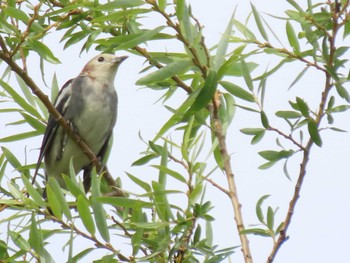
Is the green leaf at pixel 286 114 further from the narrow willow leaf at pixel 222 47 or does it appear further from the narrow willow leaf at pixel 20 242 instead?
the narrow willow leaf at pixel 20 242

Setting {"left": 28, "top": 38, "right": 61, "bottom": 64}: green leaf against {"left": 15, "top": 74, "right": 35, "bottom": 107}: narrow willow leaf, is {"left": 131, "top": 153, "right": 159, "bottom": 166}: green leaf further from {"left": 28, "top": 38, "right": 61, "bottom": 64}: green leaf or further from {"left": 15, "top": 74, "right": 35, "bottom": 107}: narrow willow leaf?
{"left": 15, "top": 74, "right": 35, "bottom": 107}: narrow willow leaf

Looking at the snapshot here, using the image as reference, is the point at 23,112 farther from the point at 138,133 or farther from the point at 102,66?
the point at 102,66

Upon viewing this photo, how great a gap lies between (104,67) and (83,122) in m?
0.75

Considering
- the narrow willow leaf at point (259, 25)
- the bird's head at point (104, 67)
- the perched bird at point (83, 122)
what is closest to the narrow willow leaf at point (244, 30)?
the narrow willow leaf at point (259, 25)

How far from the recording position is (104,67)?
6547 mm

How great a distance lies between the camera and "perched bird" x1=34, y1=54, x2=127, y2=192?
6.00 metres

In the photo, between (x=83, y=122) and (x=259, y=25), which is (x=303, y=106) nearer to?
(x=259, y=25)

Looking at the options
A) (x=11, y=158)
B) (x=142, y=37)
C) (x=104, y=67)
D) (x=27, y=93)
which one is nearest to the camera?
(x=142, y=37)

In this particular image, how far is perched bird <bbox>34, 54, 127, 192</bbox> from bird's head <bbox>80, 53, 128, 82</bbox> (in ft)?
0.19

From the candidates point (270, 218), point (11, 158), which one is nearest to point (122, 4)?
point (270, 218)

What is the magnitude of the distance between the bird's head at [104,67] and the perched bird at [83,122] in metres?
0.06

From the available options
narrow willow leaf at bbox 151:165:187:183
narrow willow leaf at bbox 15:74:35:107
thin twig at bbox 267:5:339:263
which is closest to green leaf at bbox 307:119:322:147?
thin twig at bbox 267:5:339:263

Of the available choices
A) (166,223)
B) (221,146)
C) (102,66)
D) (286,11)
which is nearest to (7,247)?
(166,223)

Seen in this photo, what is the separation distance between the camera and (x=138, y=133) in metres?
2.89
